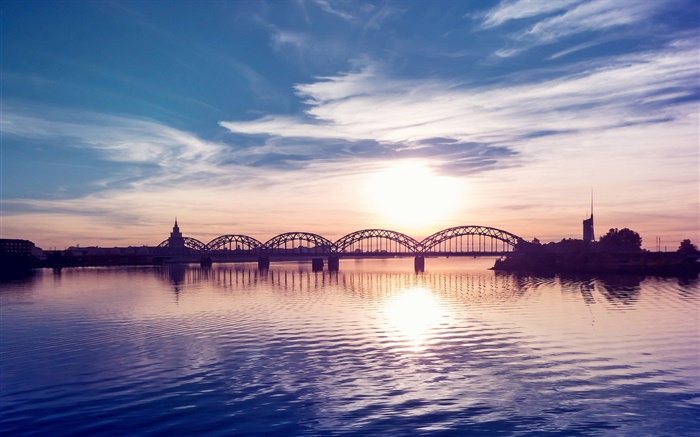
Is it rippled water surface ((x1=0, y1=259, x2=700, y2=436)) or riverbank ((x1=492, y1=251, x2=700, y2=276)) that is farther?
riverbank ((x1=492, y1=251, x2=700, y2=276))

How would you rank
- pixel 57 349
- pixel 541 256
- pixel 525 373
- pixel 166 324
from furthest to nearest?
pixel 541 256 < pixel 166 324 < pixel 57 349 < pixel 525 373

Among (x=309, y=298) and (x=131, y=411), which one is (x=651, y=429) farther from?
(x=309, y=298)

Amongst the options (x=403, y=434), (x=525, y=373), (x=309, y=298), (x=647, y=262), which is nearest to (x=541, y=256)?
(x=647, y=262)

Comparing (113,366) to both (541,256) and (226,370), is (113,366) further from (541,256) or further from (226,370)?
(541,256)

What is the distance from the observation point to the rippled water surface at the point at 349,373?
2142 cm

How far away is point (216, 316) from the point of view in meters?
56.2

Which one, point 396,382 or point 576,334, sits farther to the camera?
point 576,334

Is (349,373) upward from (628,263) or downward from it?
downward

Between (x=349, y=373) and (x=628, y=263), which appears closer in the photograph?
(x=349, y=373)

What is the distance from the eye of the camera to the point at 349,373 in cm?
2956

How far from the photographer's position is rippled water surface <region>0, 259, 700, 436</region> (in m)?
21.4

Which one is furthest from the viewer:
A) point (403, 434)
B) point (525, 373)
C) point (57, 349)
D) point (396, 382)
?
point (57, 349)

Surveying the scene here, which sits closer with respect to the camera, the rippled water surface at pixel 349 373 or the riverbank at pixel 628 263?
the rippled water surface at pixel 349 373

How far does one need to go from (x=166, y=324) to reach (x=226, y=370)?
871 inches
